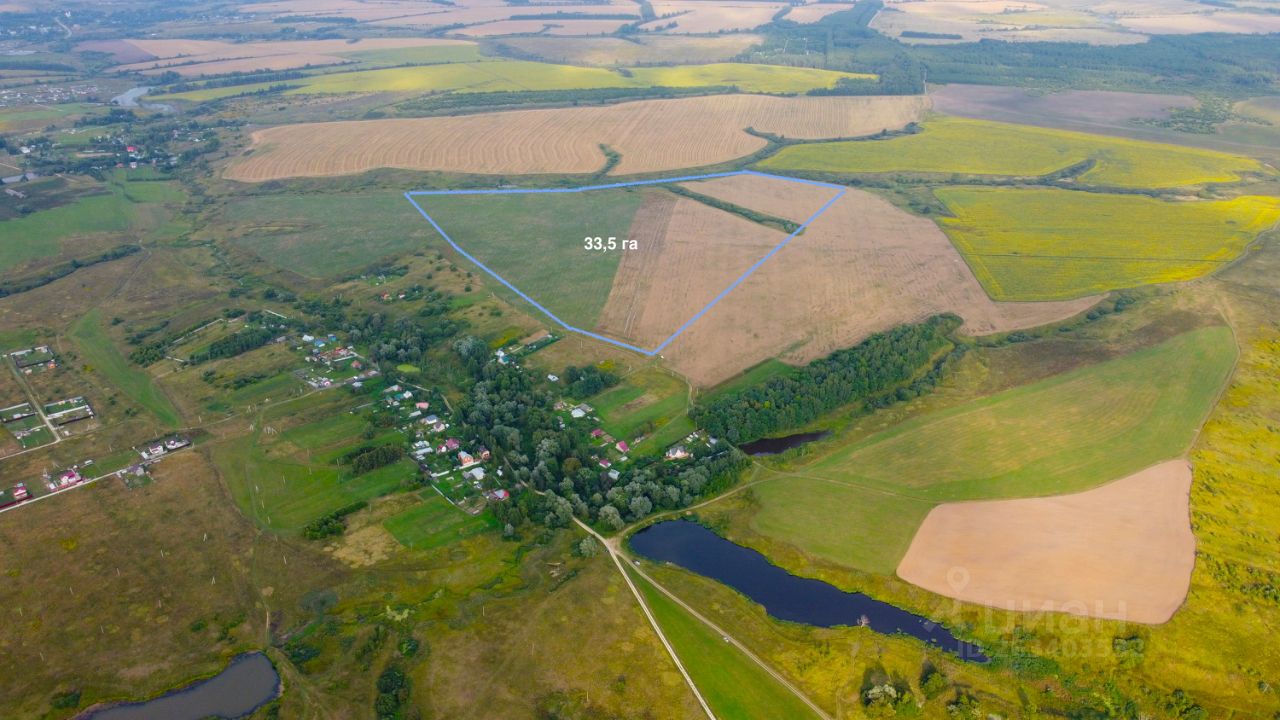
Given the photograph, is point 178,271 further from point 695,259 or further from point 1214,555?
point 1214,555

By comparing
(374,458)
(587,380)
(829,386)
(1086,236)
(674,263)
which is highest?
(674,263)

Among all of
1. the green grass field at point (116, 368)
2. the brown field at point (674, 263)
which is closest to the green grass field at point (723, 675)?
the brown field at point (674, 263)

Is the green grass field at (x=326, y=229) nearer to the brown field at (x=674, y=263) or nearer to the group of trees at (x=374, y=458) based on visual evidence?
the brown field at (x=674, y=263)

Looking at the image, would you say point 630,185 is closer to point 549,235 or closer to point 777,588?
point 549,235

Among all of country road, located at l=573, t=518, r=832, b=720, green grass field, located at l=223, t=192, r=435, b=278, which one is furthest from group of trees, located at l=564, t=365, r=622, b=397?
green grass field, located at l=223, t=192, r=435, b=278

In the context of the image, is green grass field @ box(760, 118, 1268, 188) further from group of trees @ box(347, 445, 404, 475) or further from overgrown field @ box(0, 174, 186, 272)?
overgrown field @ box(0, 174, 186, 272)

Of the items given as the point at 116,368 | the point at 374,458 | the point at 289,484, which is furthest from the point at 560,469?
the point at 116,368

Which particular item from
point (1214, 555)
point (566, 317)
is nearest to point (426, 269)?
point (566, 317)
